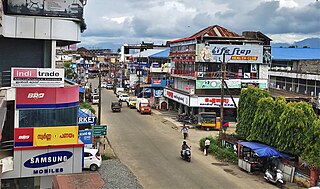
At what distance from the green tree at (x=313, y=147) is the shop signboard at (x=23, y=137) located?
12762 millimetres

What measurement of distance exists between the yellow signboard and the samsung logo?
44 centimetres

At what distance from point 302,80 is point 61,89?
36.0 m

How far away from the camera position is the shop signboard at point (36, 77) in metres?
15.8

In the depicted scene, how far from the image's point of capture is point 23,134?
1608cm

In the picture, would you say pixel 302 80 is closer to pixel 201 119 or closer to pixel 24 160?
pixel 201 119

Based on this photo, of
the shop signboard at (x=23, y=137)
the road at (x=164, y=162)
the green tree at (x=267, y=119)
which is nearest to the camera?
the shop signboard at (x=23, y=137)

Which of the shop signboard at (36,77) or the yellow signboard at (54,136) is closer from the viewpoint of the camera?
the shop signboard at (36,77)

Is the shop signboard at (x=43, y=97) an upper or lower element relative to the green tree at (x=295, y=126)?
upper

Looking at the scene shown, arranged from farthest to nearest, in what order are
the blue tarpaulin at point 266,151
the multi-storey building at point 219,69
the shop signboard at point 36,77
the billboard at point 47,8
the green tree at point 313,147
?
the multi-storey building at point 219,69 < the blue tarpaulin at point 266,151 < the green tree at point 313,147 < the billboard at point 47,8 < the shop signboard at point 36,77

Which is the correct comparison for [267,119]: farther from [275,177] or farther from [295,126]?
[275,177]

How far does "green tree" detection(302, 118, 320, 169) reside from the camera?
19734 millimetres

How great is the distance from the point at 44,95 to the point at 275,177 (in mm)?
12252

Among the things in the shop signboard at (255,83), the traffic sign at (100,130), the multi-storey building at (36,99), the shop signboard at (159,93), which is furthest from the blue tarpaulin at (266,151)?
the shop signboard at (159,93)

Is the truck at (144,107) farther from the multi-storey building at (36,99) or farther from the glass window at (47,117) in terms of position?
the glass window at (47,117)
